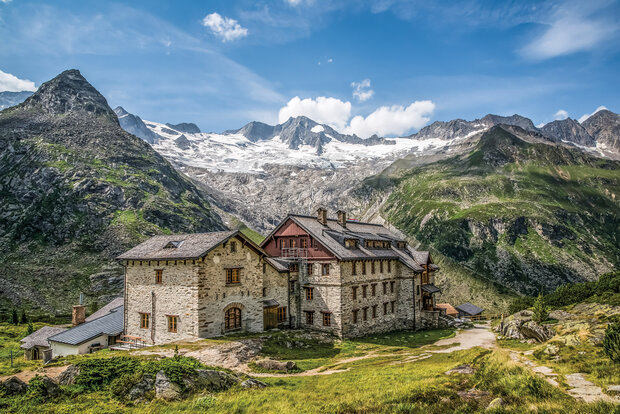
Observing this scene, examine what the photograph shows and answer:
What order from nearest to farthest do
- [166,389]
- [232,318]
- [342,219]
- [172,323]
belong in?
[166,389] < [172,323] < [232,318] < [342,219]

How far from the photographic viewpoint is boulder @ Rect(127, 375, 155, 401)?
1781 centimetres

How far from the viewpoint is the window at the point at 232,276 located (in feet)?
130

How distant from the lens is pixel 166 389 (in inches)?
701

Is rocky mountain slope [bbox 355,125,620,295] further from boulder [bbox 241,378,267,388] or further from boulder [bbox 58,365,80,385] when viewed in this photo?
boulder [bbox 58,365,80,385]

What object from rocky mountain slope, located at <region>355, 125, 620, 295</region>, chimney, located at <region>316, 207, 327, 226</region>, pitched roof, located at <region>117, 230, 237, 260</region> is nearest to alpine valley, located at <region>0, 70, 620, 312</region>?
rocky mountain slope, located at <region>355, 125, 620, 295</region>

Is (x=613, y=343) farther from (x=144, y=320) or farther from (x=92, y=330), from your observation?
(x=92, y=330)

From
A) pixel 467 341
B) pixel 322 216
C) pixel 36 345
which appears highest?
pixel 322 216

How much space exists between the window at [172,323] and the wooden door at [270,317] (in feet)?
32.0

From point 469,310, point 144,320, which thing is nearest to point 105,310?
point 144,320

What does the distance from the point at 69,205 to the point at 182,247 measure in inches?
4615

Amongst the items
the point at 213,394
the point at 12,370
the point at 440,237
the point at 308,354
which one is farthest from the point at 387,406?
the point at 440,237

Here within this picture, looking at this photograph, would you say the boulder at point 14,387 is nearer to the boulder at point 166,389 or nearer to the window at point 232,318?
the boulder at point 166,389

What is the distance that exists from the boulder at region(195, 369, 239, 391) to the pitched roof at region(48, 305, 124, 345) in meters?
26.1

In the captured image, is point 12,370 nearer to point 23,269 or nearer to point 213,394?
point 213,394
